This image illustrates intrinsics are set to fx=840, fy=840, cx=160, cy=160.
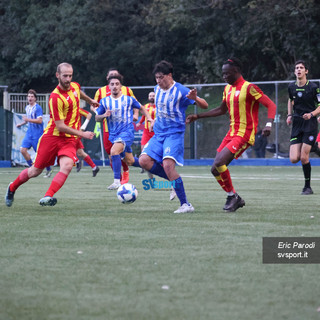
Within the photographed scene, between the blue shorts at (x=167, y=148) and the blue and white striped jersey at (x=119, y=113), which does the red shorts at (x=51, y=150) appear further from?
the blue and white striped jersey at (x=119, y=113)

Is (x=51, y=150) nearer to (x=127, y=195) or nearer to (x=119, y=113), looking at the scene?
(x=127, y=195)

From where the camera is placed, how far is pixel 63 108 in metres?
10.4

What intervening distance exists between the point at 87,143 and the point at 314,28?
10145mm

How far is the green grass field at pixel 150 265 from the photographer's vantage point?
4676mm

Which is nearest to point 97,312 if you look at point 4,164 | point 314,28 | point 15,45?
point 4,164

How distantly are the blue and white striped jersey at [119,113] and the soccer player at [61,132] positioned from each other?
4.19 metres

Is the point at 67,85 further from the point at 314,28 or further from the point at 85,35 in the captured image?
the point at 85,35

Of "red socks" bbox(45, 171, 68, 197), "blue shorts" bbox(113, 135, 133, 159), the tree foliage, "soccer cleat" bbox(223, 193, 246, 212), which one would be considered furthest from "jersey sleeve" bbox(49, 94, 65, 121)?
the tree foliage

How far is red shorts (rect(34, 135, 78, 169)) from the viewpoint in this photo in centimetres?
1030

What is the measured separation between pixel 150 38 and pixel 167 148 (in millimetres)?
31730

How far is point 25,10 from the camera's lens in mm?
43500

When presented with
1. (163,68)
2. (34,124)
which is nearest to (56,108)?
(163,68)

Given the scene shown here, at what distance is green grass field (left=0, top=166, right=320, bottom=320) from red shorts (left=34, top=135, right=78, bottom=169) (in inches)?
24.2

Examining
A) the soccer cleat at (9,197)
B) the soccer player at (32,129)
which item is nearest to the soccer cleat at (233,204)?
the soccer cleat at (9,197)
